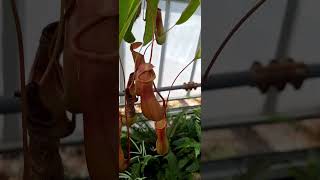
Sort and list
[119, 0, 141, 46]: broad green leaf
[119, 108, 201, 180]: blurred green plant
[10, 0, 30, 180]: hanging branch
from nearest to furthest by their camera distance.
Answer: [10, 0, 30, 180]: hanging branch < [119, 0, 141, 46]: broad green leaf < [119, 108, 201, 180]: blurred green plant

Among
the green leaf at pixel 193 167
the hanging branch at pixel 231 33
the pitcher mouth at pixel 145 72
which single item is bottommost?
the green leaf at pixel 193 167

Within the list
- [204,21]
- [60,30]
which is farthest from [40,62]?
[204,21]

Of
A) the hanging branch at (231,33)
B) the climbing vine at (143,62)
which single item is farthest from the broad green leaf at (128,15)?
the hanging branch at (231,33)

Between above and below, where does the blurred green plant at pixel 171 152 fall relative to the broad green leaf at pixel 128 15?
below

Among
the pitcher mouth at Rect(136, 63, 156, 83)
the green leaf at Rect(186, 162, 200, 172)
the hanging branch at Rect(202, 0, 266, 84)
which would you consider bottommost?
the green leaf at Rect(186, 162, 200, 172)

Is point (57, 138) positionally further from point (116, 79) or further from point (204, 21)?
point (204, 21)

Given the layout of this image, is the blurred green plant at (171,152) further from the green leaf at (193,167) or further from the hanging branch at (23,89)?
the hanging branch at (23,89)

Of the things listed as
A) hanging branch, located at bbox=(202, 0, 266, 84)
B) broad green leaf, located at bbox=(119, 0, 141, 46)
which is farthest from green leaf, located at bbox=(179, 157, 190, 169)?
hanging branch, located at bbox=(202, 0, 266, 84)

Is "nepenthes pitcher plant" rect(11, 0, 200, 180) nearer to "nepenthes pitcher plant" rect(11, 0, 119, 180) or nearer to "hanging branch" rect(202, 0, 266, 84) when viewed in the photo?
"nepenthes pitcher plant" rect(11, 0, 119, 180)

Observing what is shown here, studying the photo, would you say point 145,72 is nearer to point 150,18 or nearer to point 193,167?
point 150,18

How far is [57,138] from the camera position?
641 millimetres

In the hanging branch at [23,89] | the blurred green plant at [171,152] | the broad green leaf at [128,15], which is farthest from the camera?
the blurred green plant at [171,152]

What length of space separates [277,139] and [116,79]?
0.94ft

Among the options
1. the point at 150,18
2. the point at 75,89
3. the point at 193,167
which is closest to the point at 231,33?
the point at 75,89
